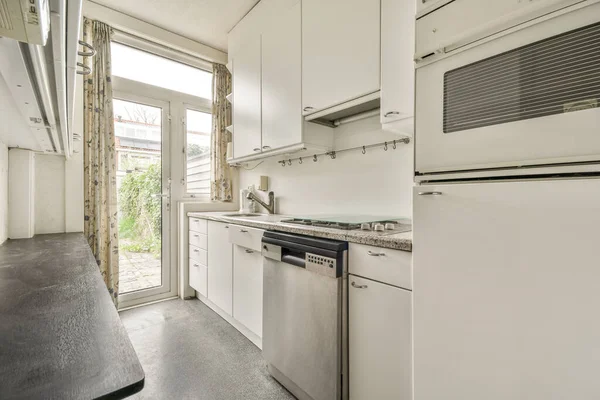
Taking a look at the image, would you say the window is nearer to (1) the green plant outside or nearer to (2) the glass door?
(2) the glass door

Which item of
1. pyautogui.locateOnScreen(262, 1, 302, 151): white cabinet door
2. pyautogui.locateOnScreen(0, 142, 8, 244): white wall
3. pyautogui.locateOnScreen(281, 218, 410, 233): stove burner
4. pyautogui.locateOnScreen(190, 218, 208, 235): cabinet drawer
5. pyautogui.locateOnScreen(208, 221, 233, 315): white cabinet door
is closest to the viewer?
pyautogui.locateOnScreen(281, 218, 410, 233): stove burner

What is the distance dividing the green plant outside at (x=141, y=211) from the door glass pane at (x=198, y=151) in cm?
36

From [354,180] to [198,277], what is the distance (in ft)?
6.36

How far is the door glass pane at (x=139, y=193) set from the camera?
9.35 ft

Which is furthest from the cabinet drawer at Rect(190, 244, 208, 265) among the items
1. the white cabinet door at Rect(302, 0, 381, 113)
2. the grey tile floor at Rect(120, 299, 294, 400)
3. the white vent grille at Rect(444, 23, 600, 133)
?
the white vent grille at Rect(444, 23, 600, 133)

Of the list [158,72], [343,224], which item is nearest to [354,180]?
[343,224]

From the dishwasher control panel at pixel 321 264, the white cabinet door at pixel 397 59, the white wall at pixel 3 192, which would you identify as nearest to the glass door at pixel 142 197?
the white wall at pixel 3 192

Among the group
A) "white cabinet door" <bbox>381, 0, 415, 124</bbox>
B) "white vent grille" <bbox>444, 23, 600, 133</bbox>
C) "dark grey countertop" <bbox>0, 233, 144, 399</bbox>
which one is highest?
"white cabinet door" <bbox>381, 0, 415, 124</bbox>

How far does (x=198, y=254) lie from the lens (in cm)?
287

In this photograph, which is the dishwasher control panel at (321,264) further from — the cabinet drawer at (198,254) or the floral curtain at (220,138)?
the floral curtain at (220,138)

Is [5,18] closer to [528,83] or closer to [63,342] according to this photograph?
[63,342]

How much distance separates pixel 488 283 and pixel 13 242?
2.71 meters

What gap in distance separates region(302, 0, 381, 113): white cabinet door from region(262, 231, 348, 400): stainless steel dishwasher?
98 centimetres

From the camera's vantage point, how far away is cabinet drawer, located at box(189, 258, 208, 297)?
275 centimetres
